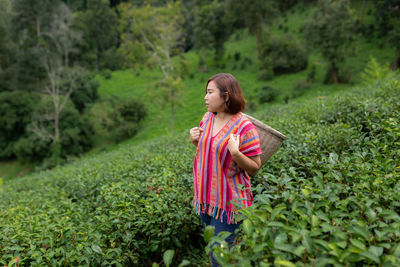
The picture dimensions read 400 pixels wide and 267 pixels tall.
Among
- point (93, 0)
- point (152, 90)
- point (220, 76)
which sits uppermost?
point (93, 0)

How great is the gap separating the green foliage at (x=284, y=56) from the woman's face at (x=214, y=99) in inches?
913

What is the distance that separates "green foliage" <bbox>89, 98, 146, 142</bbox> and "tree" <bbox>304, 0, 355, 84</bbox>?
15.0 meters

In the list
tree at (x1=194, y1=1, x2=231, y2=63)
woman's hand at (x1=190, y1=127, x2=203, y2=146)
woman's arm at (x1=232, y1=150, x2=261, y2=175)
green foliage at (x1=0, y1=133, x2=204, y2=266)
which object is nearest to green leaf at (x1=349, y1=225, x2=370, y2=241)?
woman's arm at (x1=232, y1=150, x2=261, y2=175)

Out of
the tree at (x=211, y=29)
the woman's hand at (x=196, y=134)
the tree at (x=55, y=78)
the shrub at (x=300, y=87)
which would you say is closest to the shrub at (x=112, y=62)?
the tree at (x=55, y=78)

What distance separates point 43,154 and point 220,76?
75.9ft

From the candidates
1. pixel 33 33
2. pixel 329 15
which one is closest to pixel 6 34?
pixel 33 33

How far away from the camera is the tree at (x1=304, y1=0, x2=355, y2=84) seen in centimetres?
1869

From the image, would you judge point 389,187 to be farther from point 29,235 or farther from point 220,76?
point 29,235

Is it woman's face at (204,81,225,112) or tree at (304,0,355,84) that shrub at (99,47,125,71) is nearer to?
tree at (304,0,355,84)


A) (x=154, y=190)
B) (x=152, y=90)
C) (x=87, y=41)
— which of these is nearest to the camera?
(x=154, y=190)

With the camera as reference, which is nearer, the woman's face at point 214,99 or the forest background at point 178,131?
the forest background at point 178,131

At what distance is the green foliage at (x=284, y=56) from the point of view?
23.3m

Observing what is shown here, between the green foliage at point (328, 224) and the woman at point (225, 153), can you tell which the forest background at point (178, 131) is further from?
the woman at point (225, 153)

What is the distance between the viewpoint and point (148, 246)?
2.56 metres
